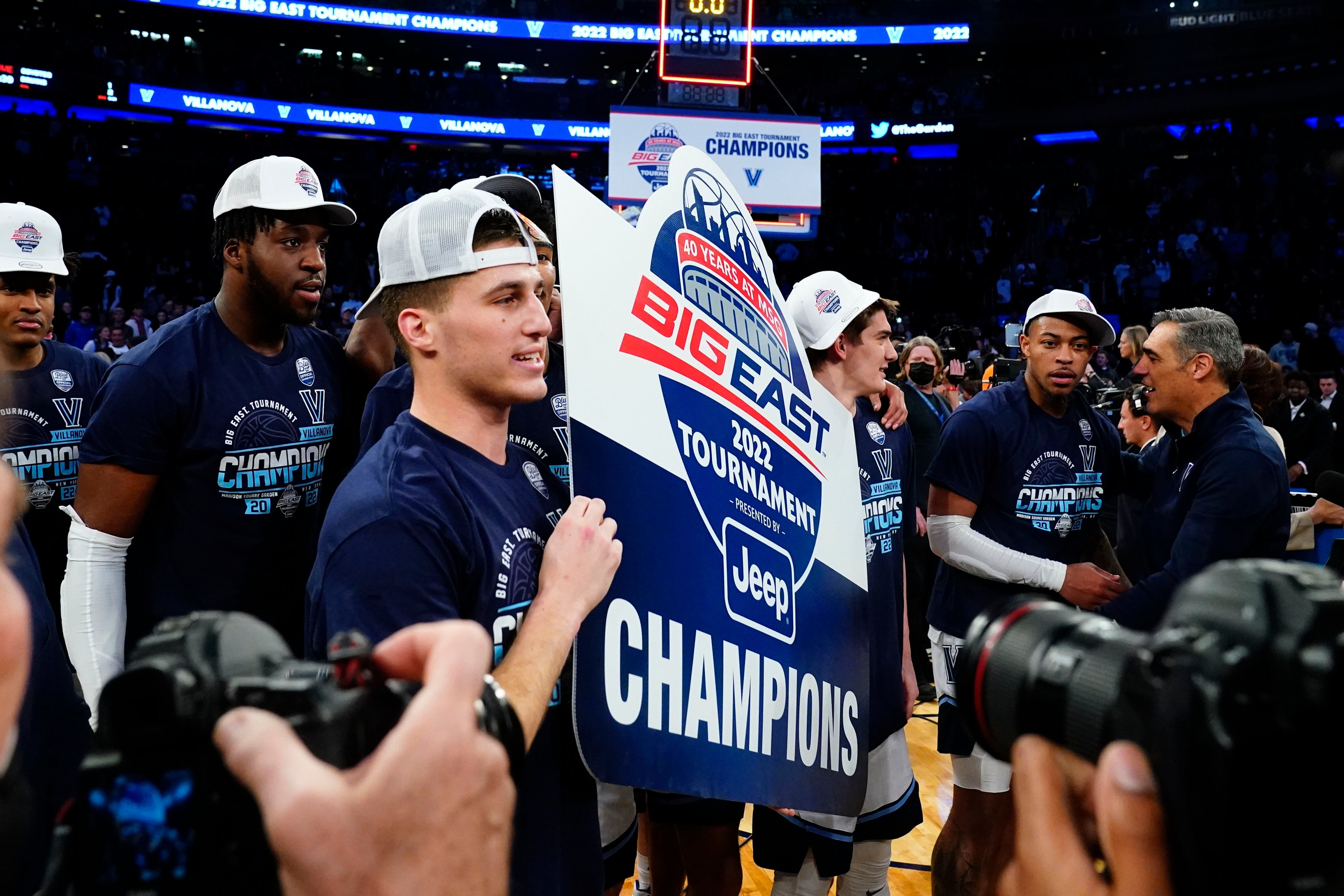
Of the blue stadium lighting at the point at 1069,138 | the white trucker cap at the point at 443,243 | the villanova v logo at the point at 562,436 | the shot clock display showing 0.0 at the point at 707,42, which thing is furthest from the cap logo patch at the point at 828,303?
the blue stadium lighting at the point at 1069,138

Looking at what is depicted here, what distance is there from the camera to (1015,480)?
315 centimetres

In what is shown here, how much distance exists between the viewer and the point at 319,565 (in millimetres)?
1313

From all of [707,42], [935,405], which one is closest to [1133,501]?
[935,405]

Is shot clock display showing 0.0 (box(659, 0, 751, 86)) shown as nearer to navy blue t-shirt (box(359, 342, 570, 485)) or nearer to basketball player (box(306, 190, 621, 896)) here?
navy blue t-shirt (box(359, 342, 570, 485))

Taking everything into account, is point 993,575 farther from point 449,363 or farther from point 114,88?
point 114,88

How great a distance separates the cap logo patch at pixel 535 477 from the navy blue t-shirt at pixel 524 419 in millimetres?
495

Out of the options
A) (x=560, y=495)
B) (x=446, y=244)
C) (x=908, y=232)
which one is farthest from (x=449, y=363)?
(x=908, y=232)

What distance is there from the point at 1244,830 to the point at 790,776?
127cm

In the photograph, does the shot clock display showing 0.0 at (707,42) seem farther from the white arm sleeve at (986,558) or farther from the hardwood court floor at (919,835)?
the white arm sleeve at (986,558)

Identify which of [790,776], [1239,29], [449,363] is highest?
[1239,29]

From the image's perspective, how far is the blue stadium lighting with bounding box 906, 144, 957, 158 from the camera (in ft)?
77.7

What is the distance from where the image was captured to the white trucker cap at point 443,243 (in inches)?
56.6

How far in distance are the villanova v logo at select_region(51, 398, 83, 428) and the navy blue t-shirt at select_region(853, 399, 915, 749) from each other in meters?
2.50

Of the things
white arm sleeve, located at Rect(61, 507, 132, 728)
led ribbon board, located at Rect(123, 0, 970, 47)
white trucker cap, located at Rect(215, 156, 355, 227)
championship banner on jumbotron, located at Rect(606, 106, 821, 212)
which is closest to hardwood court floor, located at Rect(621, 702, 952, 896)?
white arm sleeve, located at Rect(61, 507, 132, 728)
